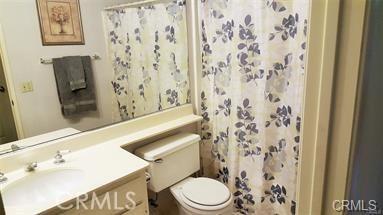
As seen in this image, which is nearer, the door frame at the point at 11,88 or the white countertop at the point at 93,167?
the white countertop at the point at 93,167

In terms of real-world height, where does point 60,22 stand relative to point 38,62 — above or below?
above

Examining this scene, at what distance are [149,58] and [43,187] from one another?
3.96 ft

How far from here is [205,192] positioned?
1742mm

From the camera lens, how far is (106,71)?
5.74ft

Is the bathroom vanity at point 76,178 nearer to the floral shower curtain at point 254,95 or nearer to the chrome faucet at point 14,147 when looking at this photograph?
the chrome faucet at point 14,147

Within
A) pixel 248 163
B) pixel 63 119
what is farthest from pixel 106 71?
pixel 248 163

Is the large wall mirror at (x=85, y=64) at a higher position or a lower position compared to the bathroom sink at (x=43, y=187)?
higher

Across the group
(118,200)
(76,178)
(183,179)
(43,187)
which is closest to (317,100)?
Answer: (118,200)

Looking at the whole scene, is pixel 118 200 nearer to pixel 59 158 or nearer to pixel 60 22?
pixel 59 158

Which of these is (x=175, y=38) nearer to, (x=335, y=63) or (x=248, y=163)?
(x=248, y=163)

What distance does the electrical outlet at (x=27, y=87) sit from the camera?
1.39 metres

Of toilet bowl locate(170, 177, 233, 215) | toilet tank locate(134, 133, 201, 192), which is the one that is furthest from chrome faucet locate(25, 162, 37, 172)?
toilet bowl locate(170, 177, 233, 215)

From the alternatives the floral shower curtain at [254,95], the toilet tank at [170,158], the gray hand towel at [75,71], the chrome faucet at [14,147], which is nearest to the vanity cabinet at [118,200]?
the toilet tank at [170,158]

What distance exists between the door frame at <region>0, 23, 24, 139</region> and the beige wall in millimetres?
15
